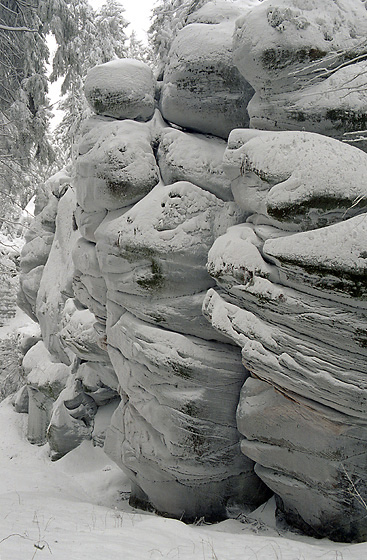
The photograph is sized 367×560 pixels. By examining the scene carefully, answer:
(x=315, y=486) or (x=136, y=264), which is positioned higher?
(x=136, y=264)

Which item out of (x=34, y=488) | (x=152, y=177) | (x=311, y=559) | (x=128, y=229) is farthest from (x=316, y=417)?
(x=34, y=488)

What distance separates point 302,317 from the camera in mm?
4855

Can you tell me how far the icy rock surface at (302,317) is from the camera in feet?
15.3

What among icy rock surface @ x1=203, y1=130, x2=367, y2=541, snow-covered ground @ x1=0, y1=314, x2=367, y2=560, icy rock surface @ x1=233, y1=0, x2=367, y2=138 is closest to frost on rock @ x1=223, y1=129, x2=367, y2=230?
icy rock surface @ x1=203, y1=130, x2=367, y2=541

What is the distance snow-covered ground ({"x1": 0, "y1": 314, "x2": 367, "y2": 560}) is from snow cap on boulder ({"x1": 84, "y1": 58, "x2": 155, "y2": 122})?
20.2 feet

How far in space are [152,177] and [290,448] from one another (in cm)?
447

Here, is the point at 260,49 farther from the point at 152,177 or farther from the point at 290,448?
the point at 290,448

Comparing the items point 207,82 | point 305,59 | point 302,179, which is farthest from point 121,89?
point 302,179

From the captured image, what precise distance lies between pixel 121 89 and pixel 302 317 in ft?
16.4

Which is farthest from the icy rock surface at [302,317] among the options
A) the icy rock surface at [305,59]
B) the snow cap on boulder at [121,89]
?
the snow cap on boulder at [121,89]

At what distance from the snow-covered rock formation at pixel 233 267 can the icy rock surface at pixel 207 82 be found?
21 mm

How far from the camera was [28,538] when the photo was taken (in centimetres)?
422

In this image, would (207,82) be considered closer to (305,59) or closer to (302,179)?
(305,59)

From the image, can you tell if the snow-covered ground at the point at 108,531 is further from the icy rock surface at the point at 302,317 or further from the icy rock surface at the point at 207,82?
the icy rock surface at the point at 207,82
